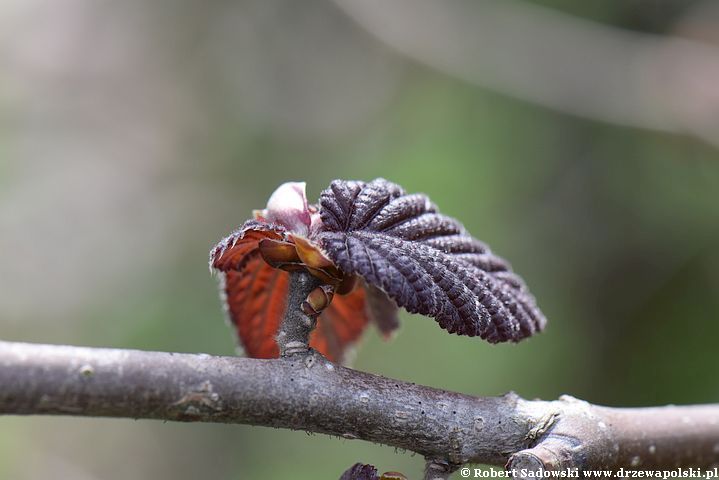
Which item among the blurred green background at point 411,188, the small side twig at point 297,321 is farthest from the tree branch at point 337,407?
the blurred green background at point 411,188

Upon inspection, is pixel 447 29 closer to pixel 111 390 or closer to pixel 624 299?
pixel 624 299

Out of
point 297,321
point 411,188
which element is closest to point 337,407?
point 297,321

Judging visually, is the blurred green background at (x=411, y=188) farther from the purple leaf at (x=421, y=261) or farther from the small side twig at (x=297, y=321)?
the small side twig at (x=297, y=321)

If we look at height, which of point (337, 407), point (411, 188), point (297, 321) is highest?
point (411, 188)

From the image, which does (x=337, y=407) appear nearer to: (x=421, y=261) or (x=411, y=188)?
(x=421, y=261)

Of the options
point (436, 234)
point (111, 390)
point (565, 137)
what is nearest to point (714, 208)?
point (565, 137)

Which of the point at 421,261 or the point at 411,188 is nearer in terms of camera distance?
the point at 421,261
